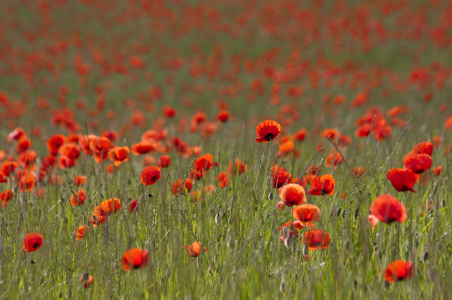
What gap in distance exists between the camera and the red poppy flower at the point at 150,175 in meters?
1.75

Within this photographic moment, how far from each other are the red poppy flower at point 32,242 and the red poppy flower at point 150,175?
1.51 feet

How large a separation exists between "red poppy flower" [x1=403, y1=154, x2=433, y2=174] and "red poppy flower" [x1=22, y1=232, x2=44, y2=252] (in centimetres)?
121

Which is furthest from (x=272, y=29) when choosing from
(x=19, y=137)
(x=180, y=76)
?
(x=19, y=137)

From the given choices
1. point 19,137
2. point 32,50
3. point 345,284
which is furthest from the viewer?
point 32,50

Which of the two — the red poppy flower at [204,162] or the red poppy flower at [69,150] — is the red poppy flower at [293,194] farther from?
the red poppy flower at [69,150]

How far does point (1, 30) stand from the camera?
36.8 feet

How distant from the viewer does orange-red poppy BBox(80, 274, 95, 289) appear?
4.22 feet

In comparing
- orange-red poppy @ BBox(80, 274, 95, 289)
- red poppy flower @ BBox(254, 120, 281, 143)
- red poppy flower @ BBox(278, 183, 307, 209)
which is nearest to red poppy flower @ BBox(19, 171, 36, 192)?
orange-red poppy @ BBox(80, 274, 95, 289)

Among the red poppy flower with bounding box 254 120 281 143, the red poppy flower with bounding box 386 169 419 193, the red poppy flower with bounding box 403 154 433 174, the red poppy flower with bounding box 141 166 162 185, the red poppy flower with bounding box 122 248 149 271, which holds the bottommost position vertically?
the red poppy flower with bounding box 122 248 149 271

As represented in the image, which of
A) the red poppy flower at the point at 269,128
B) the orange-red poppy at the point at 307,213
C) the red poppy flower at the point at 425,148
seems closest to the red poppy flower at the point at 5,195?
the red poppy flower at the point at 269,128

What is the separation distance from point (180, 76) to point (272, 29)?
3.14 metres

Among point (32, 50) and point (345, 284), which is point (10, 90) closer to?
point (32, 50)

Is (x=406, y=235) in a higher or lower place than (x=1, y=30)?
lower

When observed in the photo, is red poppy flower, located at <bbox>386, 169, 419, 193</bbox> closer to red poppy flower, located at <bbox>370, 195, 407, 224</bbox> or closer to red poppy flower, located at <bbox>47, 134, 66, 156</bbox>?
red poppy flower, located at <bbox>370, 195, 407, 224</bbox>
